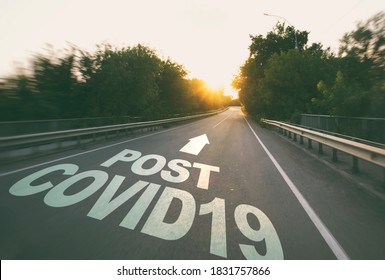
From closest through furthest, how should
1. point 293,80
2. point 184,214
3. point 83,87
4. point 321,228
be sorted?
point 321,228, point 184,214, point 83,87, point 293,80

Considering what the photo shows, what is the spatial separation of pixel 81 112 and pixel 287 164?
16707 mm

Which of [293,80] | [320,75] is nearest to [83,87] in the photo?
[293,80]

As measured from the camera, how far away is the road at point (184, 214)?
353 cm

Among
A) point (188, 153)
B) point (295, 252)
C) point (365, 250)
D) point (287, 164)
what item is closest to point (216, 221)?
point (295, 252)

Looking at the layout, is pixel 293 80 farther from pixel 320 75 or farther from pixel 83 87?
pixel 83 87

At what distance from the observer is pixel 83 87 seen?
21562mm

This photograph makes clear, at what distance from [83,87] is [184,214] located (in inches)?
763

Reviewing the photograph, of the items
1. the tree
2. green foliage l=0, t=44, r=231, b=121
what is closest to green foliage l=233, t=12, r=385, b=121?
the tree

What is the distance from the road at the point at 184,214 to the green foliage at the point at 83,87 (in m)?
9.50

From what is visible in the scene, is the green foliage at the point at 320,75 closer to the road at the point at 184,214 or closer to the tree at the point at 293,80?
the tree at the point at 293,80

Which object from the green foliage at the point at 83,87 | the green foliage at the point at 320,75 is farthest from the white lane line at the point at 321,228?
the green foliage at the point at 83,87

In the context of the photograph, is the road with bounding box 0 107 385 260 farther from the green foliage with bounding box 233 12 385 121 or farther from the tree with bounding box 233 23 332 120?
the tree with bounding box 233 23 332 120

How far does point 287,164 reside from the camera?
30.3 feet

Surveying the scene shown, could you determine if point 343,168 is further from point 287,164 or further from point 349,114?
point 349,114
